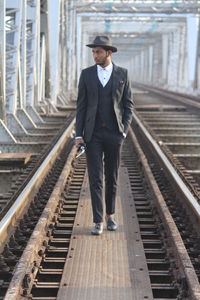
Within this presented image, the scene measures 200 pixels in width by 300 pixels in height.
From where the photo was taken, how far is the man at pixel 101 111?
498 cm

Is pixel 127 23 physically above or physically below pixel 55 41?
above

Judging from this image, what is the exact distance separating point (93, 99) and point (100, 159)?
1.96 feet

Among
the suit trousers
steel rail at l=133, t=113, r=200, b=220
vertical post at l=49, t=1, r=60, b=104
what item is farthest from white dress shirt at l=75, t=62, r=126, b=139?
vertical post at l=49, t=1, r=60, b=104

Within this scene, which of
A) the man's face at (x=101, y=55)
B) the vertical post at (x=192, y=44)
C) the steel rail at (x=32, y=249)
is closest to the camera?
the steel rail at (x=32, y=249)

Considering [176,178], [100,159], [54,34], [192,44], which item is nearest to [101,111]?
[100,159]

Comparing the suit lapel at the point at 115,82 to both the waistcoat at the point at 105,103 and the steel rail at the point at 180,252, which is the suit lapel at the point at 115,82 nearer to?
the waistcoat at the point at 105,103

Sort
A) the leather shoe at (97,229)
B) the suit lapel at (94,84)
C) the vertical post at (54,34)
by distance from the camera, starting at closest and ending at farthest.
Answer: the suit lapel at (94,84) < the leather shoe at (97,229) < the vertical post at (54,34)

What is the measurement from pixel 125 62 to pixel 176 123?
11466 centimetres

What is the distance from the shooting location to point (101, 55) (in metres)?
4.88

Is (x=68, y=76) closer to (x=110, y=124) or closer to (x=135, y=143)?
(x=135, y=143)

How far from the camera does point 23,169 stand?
333 inches

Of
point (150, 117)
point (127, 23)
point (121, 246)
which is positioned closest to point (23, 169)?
point (121, 246)

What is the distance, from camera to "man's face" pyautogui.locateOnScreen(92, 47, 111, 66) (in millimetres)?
4867

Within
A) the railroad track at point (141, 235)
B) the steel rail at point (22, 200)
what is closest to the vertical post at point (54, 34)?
the steel rail at point (22, 200)
